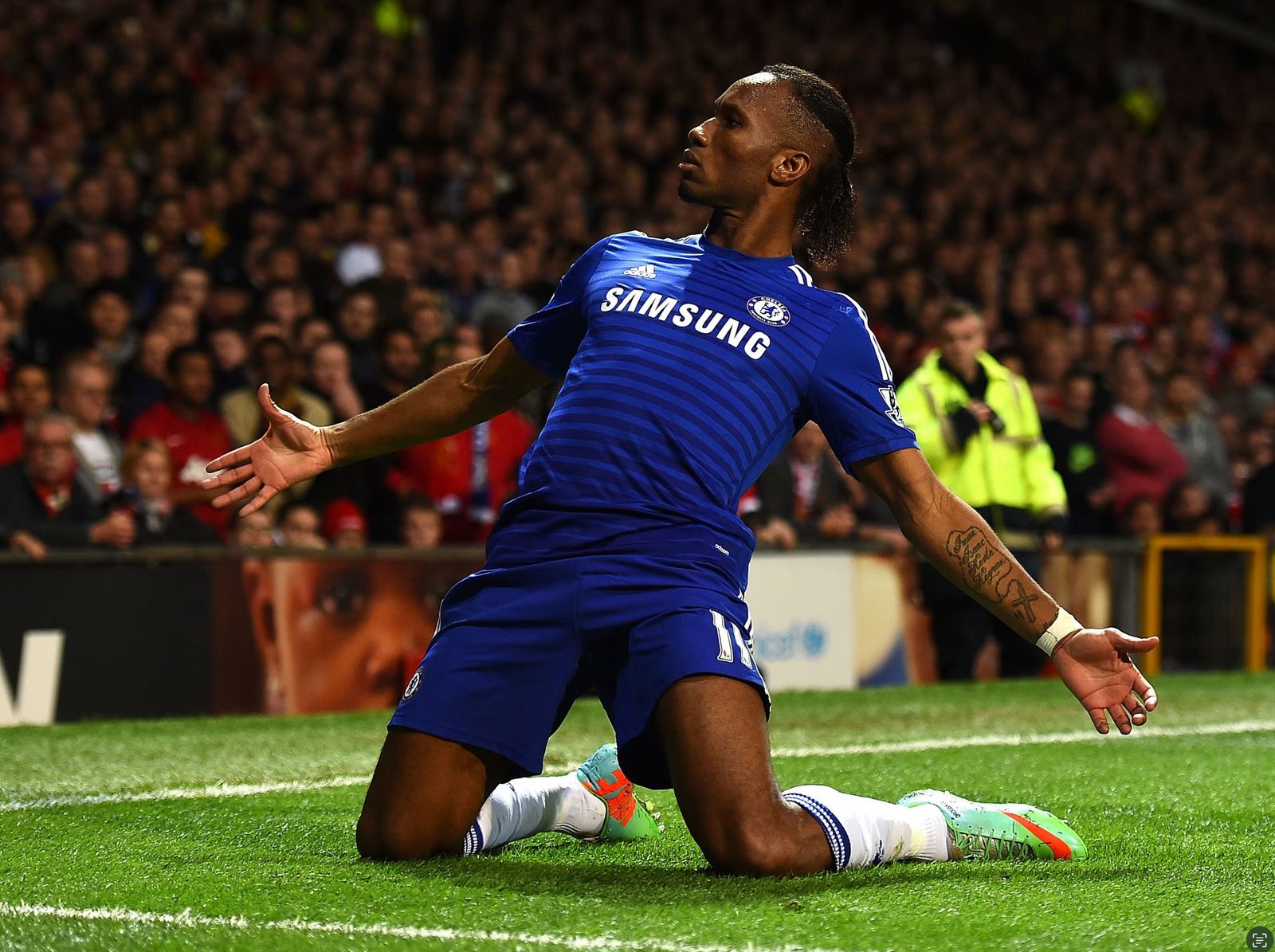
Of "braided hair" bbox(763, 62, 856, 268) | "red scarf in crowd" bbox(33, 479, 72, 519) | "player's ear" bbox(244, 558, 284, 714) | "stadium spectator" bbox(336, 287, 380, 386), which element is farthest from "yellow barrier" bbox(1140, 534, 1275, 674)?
"braided hair" bbox(763, 62, 856, 268)

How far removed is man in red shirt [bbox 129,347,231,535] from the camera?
870cm

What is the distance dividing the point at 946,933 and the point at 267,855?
1.66 m

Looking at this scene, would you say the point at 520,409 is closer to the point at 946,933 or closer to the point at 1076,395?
the point at 1076,395

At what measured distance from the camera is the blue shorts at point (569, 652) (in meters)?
3.96

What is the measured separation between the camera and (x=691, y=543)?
4.06 m

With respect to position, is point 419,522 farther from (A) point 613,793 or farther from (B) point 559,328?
(B) point 559,328

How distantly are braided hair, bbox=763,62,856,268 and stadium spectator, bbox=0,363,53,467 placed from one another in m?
4.88

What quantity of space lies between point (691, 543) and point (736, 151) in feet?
2.92

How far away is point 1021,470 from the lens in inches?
364

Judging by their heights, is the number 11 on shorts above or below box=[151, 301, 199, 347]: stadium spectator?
below

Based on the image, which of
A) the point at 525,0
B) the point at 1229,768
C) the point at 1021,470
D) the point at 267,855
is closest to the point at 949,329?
the point at 1021,470

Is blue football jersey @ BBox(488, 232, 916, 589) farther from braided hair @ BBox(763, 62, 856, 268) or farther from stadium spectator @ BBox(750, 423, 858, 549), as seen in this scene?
stadium spectator @ BBox(750, 423, 858, 549)

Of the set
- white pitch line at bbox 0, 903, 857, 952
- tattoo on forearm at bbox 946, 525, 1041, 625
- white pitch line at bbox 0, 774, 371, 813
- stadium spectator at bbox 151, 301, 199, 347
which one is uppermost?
stadium spectator at bbox 151, 301, 199, 347

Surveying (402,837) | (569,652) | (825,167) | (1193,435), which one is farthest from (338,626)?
(1193,435)
